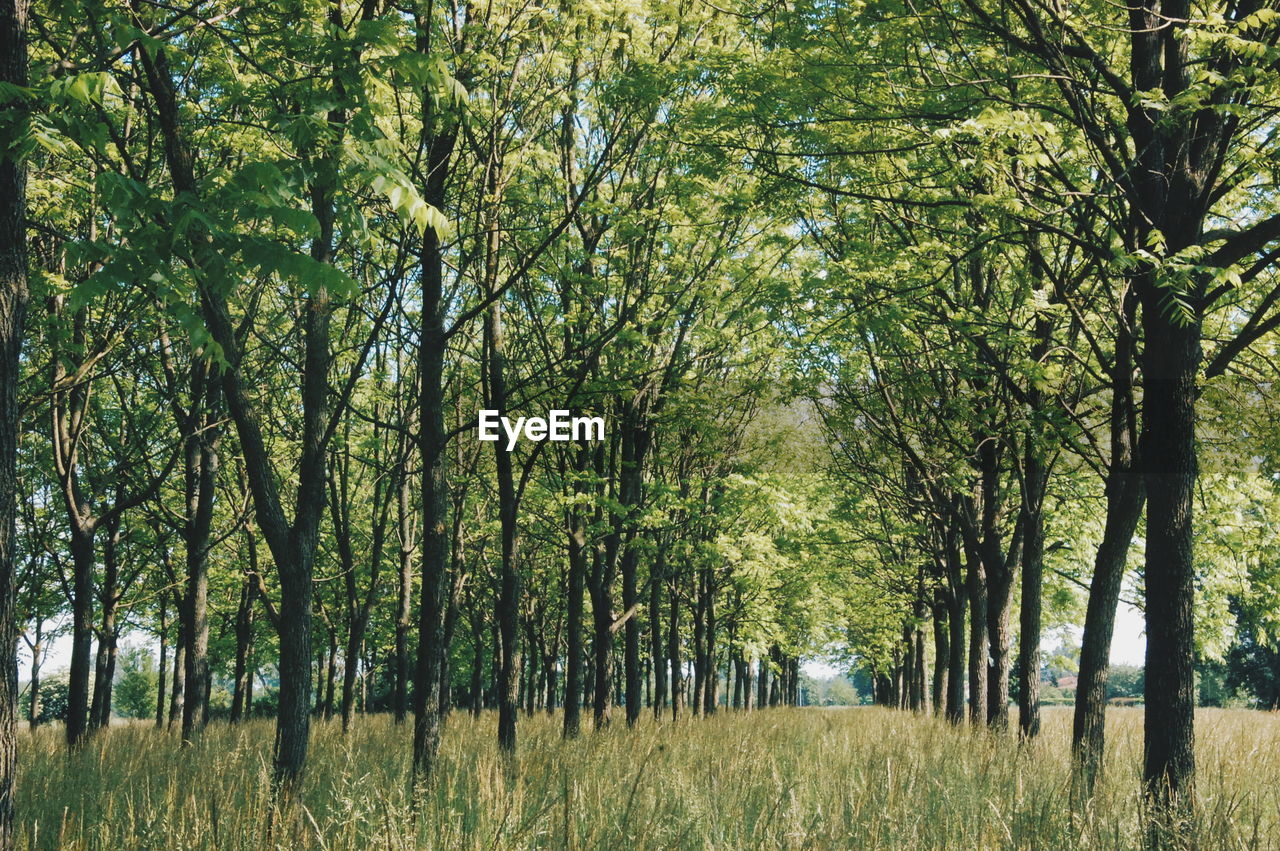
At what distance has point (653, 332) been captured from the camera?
13.7 m

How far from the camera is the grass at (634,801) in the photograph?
5.25 metres

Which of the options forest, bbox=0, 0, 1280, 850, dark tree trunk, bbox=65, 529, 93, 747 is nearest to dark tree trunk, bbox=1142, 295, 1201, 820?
forest, bbox=0, 0, 1280, 850

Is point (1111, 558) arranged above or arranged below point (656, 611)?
above

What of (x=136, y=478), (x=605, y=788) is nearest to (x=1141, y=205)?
(x=605, y=788)

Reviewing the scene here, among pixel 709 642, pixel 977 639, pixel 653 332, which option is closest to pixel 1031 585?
pixel 977 639

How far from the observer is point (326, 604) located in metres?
27.6

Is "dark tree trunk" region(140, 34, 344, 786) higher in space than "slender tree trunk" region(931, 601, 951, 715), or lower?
higher

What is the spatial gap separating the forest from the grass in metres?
0.07

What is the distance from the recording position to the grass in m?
5.25

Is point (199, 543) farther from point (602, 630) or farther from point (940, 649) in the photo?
point (940, 649)

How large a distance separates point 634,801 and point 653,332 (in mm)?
8316

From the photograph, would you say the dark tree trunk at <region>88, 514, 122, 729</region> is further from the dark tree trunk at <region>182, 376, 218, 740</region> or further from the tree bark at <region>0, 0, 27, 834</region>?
the tree bark at <region>0, 0, 27, 834</region>

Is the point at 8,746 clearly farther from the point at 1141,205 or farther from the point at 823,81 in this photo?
the point at 1141,205

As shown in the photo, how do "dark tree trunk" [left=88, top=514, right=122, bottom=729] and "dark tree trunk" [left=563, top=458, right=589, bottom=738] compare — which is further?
"dark tree trunk" [left=88, top=514, right=122, bottom=729]
